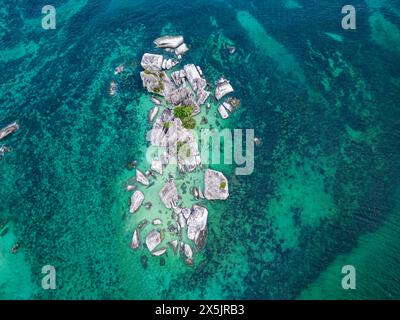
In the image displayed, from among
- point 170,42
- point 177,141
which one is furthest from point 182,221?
point 170,42

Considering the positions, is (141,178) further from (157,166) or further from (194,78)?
(194,78)

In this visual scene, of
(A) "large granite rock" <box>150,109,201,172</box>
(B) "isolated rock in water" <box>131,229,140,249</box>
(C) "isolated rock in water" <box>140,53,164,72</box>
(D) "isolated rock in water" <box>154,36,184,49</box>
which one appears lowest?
(B) "isolated rock in water" <box>131,229,140,249</box>

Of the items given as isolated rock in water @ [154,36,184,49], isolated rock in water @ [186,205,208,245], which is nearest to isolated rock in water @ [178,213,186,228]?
isolated rock in water @ [186,205,208,245]

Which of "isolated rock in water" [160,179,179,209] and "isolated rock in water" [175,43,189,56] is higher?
"isolated rock in water" [175,43,189,56]

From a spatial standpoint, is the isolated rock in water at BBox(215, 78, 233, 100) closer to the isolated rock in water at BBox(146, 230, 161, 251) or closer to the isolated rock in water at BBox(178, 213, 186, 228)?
the isolated rock in water at BBox(178, 213, 186, 228)

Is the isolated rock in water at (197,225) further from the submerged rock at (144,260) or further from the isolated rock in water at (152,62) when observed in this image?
the isolated rock in water at (152,62)

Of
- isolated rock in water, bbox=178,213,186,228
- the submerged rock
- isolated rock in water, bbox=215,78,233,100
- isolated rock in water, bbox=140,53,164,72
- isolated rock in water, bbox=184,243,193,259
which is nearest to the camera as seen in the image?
isolated rock in water, bbox=184,243,193,259

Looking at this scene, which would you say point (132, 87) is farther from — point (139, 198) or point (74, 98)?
point (139, 198)
